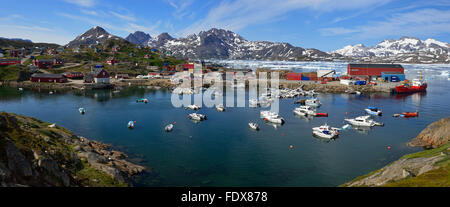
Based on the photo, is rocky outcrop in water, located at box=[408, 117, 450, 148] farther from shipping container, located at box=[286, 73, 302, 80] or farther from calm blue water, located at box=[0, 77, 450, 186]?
shipping container, located at box=[286, 73, 302, 80]

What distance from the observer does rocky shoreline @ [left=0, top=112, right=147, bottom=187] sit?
14195mm

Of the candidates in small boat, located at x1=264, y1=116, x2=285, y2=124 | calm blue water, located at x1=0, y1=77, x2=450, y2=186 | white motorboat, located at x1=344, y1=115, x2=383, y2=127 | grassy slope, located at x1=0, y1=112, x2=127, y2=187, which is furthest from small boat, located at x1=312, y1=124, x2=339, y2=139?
grassy slope, located at x1=0, y1=112, x2=127, y2=187

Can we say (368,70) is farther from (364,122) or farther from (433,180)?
(433,180)

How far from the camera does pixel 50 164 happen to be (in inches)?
662

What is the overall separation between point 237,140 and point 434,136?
25.8 meters

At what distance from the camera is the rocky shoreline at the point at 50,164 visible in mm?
14195

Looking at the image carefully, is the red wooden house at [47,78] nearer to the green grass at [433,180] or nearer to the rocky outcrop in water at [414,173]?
the rocky outcrop in water at [414,173]

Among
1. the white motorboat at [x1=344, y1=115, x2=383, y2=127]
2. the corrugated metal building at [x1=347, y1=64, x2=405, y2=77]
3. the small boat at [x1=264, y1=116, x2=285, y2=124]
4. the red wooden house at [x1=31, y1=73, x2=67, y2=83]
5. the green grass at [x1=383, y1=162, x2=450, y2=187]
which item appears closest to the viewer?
the green grass at [x1=383, y1=162, x2=450, y2=187]

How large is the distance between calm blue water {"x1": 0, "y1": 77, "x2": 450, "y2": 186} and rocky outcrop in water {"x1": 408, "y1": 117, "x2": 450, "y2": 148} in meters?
2.26

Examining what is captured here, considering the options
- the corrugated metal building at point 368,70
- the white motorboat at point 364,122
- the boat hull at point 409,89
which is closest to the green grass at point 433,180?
the white motorboat at point 364,122

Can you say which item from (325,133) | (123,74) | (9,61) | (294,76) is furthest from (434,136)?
(9,61)
